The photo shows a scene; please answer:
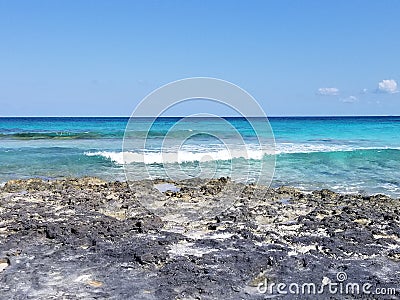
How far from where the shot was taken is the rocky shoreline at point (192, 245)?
17.0 ft

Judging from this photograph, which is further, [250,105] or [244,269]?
[250,105]

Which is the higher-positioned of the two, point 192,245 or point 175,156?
point 175,156

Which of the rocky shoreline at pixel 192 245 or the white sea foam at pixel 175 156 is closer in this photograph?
the rocky shoreline at pixel 192 245

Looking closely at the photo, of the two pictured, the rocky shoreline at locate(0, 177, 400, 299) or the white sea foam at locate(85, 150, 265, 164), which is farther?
the white sea foam at locate(85, 150, 265, 164)

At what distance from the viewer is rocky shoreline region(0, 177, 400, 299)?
5180 mm

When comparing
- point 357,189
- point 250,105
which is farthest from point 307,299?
point 357,189

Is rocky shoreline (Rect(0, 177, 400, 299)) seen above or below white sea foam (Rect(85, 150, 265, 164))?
below

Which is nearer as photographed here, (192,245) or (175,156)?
(192,245)

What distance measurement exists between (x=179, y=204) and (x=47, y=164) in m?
10.2

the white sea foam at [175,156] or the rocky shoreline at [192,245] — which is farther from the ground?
the white sea foam at [175,156]

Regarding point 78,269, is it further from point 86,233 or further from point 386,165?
point 386,165

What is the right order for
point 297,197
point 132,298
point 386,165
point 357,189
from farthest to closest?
point 386,165 → point 357,189 → point 297,197 → point 132,298

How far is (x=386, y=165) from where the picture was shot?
59.0 ft

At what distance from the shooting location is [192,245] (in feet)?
22.0
